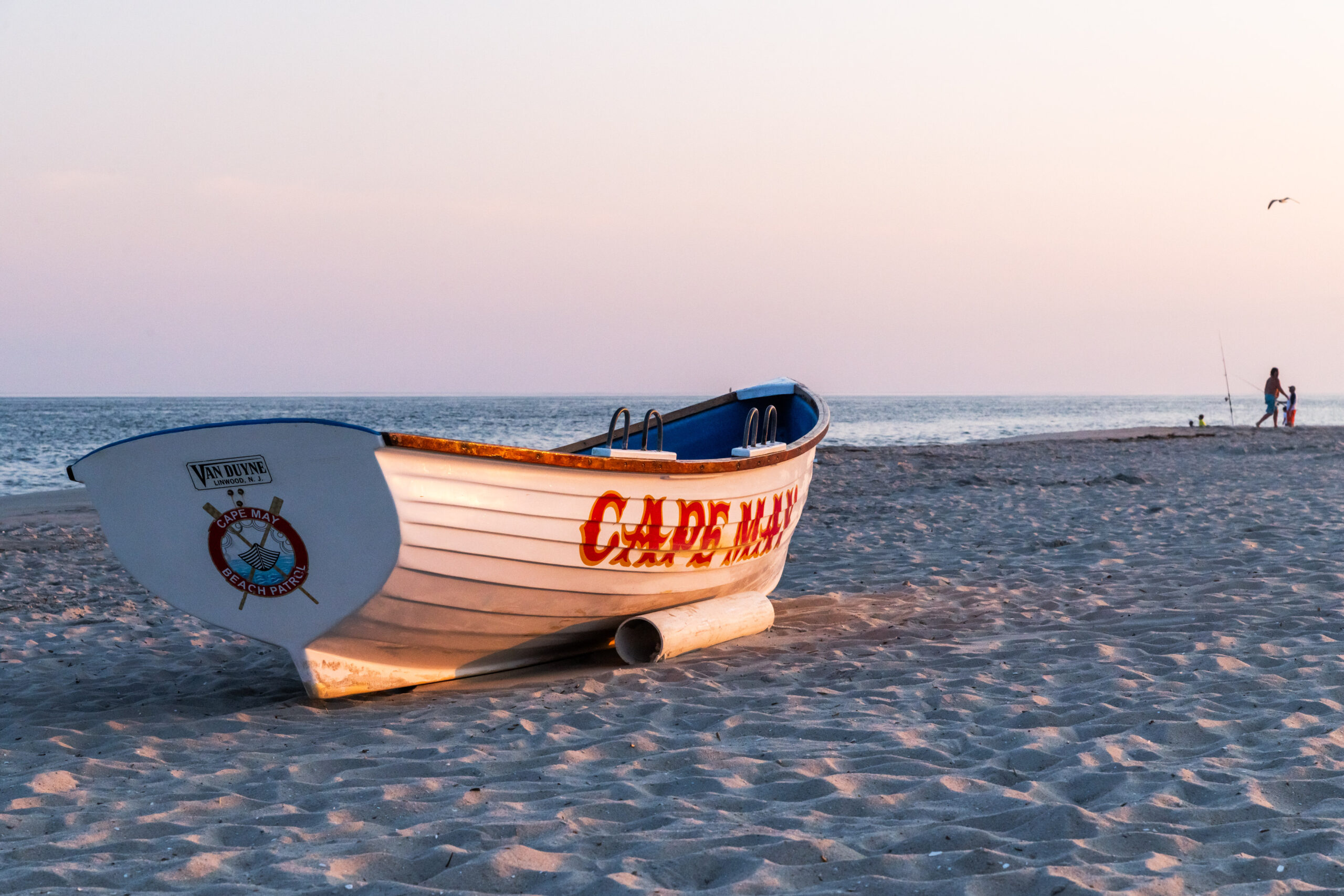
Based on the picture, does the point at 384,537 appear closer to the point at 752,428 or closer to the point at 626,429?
the point at 626,429

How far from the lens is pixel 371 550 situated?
4.09 metres

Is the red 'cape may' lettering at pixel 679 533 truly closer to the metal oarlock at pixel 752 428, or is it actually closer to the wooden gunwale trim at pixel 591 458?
the wooden gunwale trim at pixel 591 458

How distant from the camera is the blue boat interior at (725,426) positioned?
8398mm

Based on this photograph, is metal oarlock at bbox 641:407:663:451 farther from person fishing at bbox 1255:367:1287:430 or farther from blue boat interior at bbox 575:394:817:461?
person fishing at bbox 1255:367:1287:430

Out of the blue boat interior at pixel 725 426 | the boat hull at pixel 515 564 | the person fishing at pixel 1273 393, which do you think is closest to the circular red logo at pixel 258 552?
the boat hull at pixel 515 564

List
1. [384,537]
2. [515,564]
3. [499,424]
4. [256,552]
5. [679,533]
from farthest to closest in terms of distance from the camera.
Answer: [499,424] < [679,533] < [515,564] < [256,552] < [384,537]

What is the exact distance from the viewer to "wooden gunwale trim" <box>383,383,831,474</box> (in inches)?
159

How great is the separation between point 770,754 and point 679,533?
1885mm

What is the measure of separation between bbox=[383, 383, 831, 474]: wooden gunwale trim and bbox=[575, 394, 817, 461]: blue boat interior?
1.52m

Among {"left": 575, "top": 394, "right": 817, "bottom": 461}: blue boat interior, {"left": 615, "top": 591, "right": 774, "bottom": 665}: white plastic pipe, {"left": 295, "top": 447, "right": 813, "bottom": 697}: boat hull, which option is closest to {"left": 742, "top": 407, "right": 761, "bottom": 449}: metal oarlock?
{"left": 575, "top": 394, "right": 817, "bottom": 461}: blue boat interior

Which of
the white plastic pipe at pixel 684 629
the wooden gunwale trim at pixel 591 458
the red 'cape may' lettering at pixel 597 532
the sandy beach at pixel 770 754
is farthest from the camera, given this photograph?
the white plastic pipe at pixel 684 629

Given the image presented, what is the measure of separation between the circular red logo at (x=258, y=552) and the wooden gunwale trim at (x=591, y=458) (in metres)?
0.66

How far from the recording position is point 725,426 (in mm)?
8586

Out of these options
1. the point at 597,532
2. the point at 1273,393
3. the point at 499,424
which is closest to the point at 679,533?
the point at 597,532
